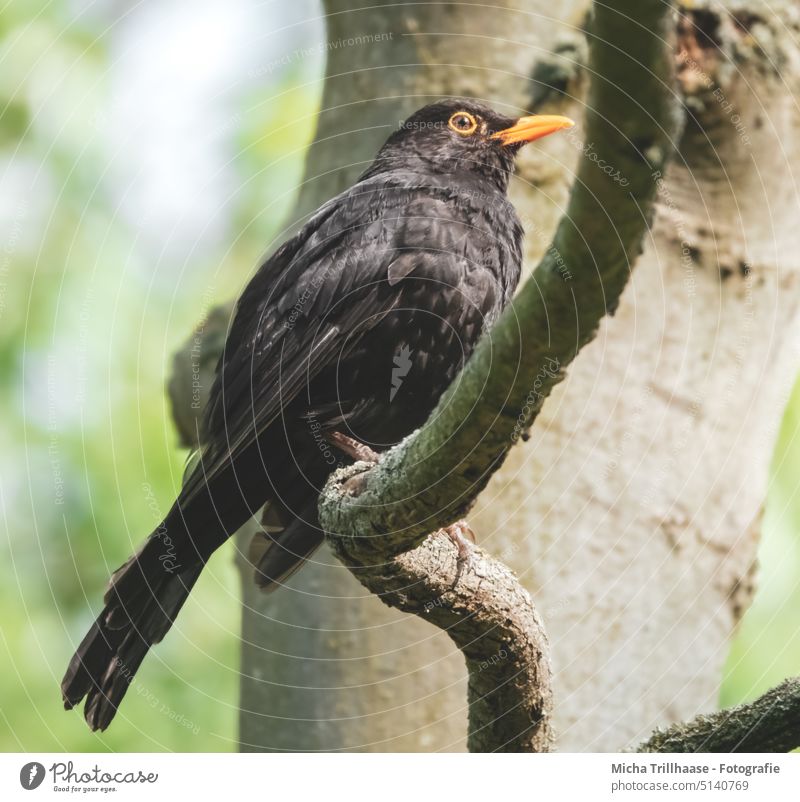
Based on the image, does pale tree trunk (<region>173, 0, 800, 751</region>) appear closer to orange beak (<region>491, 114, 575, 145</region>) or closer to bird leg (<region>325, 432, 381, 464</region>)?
orange beak (<region>491, 114, 575, 145</region>)

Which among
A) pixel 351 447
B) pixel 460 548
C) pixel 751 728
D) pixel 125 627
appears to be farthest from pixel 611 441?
pixel 125 627

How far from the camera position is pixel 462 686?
370 cm

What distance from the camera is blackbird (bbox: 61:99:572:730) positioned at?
312 centimetres

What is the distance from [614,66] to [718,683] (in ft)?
10.9

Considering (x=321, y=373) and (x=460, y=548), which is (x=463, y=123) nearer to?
(x=321, y=373)

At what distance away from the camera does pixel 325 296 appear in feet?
10.6

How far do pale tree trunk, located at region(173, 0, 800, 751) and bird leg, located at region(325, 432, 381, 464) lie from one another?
2.18 feet

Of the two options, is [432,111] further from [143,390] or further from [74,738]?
[74,738]

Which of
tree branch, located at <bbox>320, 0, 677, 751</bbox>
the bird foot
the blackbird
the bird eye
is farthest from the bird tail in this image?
the bird eye

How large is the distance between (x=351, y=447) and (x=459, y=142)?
4.21ft

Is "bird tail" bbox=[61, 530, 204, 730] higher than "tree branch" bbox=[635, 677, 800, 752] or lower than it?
higher

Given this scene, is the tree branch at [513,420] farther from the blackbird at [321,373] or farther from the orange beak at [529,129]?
the orange beak at [529,129]

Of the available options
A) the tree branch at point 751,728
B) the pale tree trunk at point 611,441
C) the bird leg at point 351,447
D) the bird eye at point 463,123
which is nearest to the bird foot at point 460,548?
the bird leg at point 351,447

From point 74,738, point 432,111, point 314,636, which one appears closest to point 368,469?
point 314,636
